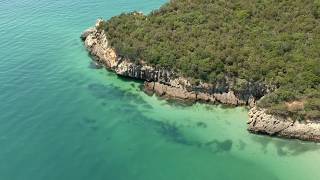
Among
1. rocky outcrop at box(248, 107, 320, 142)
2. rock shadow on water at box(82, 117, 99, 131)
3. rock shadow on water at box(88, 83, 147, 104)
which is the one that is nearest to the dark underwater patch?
rocky outcrop at box(248, 107, 320, 142)

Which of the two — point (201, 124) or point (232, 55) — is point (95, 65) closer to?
point (232, 55)

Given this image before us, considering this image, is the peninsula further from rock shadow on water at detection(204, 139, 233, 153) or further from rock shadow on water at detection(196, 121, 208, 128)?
rock shadow on water at detection(196, 121, 208, 128)

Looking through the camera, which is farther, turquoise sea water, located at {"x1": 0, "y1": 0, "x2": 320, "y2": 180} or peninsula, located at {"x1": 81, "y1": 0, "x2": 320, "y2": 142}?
peninsula, located at {"x1": 81, "y1": 0, "x2": 320, "y2": 142}

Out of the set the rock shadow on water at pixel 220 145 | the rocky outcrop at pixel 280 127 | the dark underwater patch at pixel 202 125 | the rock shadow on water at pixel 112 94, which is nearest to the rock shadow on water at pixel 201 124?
the dark underwater patch at pixel 202 125

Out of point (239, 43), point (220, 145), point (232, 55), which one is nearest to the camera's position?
point (220, 145)

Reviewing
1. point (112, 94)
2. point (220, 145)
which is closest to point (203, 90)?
point (220, 145)

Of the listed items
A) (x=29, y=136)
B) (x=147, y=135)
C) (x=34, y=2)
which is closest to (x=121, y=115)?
(x=147, y=135)
